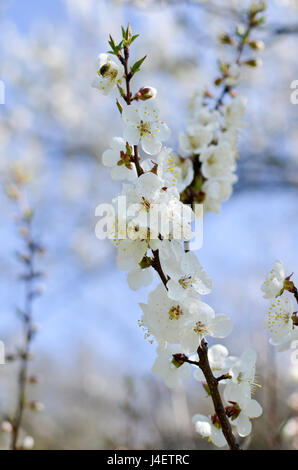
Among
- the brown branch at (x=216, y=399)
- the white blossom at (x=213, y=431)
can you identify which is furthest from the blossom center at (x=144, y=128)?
the white blossom at (x=213, y=431)

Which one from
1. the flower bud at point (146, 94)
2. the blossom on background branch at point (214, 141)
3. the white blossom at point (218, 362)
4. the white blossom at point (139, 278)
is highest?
the blossom on background branch at point (214, 141)

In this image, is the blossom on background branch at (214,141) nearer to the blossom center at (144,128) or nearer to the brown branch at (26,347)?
the blossom center at (144,128)

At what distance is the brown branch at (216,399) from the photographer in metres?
0.93

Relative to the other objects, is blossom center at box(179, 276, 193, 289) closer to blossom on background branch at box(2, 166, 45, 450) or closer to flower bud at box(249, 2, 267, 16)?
blossom on background branch at box(2, 166, 45, 450)

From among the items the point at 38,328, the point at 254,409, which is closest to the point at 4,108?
the point at 38,328

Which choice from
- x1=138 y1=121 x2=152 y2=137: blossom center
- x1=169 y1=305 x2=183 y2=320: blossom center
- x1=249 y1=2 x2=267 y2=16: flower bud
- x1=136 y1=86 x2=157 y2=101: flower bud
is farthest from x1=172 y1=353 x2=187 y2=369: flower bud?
x1=249 y1=2 x2=267 y2=16: flower bud

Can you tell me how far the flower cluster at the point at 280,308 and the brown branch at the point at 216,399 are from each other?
0.22 metres

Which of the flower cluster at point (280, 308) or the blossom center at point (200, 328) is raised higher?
the flower cluster at point (280, 308)

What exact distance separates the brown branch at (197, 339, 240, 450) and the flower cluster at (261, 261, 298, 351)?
221 mm

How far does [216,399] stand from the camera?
0.96 meters

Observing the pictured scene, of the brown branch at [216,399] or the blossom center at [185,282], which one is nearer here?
the brown branch at [216,399]

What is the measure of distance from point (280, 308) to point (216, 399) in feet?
1.09

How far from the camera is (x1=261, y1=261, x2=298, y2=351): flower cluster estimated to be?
1.11m

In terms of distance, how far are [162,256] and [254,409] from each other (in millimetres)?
485
